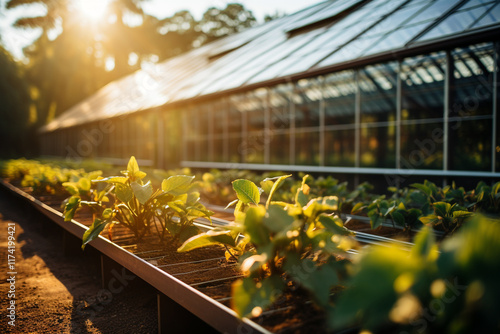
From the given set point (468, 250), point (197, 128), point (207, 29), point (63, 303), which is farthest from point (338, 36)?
point (207, 29)

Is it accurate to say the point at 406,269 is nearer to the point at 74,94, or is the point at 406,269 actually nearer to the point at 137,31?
the point at 137,31

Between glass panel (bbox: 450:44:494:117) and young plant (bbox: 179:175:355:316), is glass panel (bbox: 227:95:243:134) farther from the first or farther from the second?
young plant (bbox: 179:175:355:316)

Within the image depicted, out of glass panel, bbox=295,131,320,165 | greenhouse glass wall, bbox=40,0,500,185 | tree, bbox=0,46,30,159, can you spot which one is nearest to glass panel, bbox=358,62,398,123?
greenhouse glass wall, bbox=40,0,500,185

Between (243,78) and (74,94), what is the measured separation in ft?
106

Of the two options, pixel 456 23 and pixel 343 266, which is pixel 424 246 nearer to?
pixel 343 266

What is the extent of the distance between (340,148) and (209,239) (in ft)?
66.9

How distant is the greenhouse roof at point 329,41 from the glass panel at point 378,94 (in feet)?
8.75

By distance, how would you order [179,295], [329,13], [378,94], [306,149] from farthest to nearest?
[306,149]
[378,94]
[329,13]
[179,295]

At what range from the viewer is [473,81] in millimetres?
11156

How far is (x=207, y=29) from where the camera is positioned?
33.7m

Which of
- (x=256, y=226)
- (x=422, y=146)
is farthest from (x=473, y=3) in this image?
(x=422, y=146)

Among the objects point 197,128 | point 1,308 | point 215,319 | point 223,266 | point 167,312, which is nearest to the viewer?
point 215,319

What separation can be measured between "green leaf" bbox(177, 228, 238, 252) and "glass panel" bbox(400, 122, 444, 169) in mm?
14472

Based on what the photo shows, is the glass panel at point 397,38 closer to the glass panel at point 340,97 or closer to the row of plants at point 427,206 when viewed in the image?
the row of plants at point 427,206
